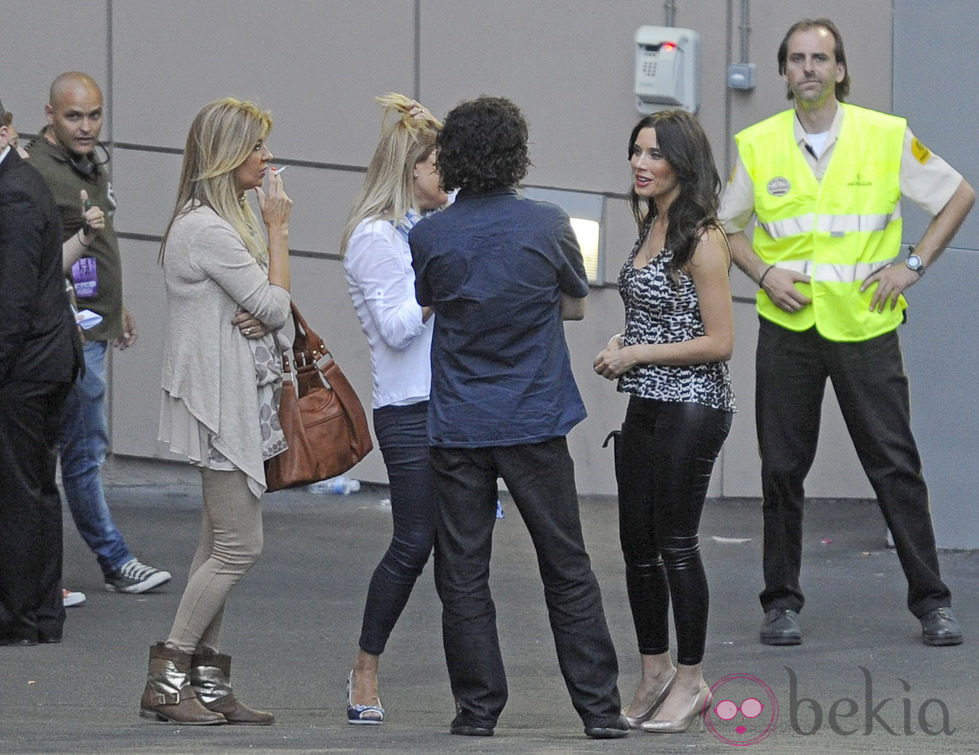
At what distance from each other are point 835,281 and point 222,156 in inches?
92.0

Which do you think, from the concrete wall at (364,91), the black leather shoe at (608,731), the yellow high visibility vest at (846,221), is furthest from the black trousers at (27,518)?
the concrete wall at (364,91)

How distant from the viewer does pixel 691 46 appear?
905 centimetres

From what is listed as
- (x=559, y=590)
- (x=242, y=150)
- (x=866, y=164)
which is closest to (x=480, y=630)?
(x=559, y=590)

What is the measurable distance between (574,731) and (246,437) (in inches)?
51.2

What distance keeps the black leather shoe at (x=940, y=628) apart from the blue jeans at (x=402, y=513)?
6.62ft

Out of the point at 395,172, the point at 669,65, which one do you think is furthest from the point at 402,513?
the point at 669,65

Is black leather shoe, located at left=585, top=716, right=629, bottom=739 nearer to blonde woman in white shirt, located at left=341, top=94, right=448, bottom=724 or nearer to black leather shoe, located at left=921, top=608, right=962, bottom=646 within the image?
blonde woman in white shirt, located at left=341, top=94, right=448, bottom=724

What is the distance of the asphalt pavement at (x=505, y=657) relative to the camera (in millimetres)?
5098

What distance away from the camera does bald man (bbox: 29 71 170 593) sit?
694 cm

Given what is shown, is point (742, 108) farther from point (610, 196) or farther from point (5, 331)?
point (5, 331)

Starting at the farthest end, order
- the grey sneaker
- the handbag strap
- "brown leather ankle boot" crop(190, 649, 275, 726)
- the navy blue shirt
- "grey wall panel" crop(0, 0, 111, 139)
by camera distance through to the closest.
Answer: "grey wall panel" crop(0, 0, 111, 139), the grey sneaker, the handbag strap, "brown leather ankle boot" crop(190, 649, 275, 726), the navy blue shirt

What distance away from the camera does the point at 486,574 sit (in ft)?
16.9

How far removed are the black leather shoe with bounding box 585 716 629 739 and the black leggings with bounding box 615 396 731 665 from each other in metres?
0.34

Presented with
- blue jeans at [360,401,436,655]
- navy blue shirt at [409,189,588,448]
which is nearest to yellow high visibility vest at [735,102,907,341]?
navy blue shirt at [409,189,588,448]
